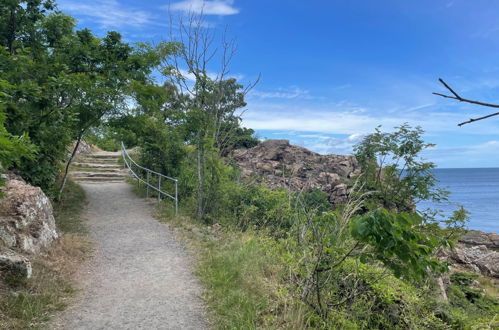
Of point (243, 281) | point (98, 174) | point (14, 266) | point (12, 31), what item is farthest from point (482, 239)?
point (12, 31)

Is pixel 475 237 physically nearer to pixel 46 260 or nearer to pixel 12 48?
pixel 46 260

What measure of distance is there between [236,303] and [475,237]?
24.1m

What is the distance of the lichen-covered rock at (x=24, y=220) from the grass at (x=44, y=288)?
237mm

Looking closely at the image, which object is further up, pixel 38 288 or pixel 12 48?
pixel 12 48

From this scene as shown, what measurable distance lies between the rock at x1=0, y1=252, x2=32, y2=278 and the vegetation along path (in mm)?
794

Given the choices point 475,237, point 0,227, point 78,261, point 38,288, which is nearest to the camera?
point 38,288

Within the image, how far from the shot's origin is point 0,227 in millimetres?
4988

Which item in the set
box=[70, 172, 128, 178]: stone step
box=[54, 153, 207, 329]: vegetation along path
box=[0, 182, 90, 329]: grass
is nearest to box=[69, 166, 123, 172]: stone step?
box=[70, 172, 128, 178]: stone step

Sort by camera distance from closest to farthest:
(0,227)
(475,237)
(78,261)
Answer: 1. (0,227)
2. (78,261)
3. (475,237)

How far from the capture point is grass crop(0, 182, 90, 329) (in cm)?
381

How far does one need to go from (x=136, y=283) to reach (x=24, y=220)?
7.16ft

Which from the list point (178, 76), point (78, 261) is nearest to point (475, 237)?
point (178, 76)

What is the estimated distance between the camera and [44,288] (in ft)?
14.9

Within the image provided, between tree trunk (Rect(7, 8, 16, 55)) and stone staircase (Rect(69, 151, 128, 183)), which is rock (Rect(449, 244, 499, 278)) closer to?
stone staircase (Rect(69, 151, 128, 183))
